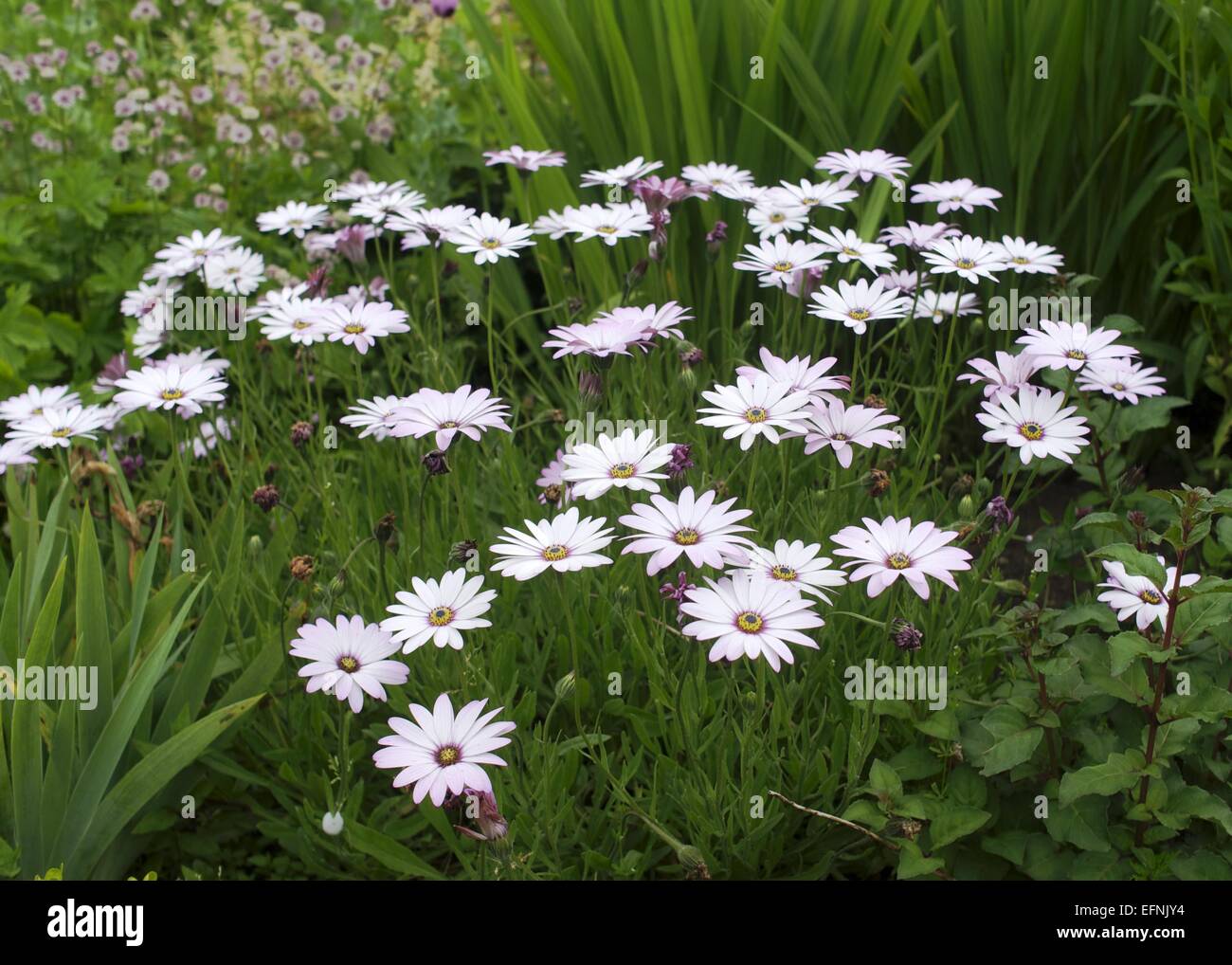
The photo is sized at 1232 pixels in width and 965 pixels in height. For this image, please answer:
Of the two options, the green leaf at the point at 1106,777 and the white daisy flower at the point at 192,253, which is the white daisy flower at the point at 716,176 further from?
the green leaf at the point at 1106,777

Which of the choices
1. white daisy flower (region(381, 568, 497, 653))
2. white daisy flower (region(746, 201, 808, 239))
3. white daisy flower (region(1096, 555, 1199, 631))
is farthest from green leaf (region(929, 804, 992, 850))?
white daisy flower (region(746, 201, 808, 239))

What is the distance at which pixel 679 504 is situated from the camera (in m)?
1.62

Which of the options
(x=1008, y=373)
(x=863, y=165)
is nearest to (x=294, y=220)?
(x=863, y=165)

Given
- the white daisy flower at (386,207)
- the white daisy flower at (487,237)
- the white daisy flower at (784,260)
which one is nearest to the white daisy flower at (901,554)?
the white daisy flower at (784,260)

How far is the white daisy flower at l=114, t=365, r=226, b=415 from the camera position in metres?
2.07

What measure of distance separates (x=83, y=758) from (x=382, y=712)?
0.50 m

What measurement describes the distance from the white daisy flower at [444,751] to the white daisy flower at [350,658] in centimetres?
7

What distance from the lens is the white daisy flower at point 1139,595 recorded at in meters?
1.74

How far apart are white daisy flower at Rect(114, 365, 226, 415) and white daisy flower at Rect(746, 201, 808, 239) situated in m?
1.02

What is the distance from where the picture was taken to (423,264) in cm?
337

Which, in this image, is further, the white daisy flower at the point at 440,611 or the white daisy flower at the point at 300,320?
the white daisy flower at the point at 300,320

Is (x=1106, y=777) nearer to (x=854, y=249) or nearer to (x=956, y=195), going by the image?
(x=854, y=249)

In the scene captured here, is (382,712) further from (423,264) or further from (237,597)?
(423,264)
